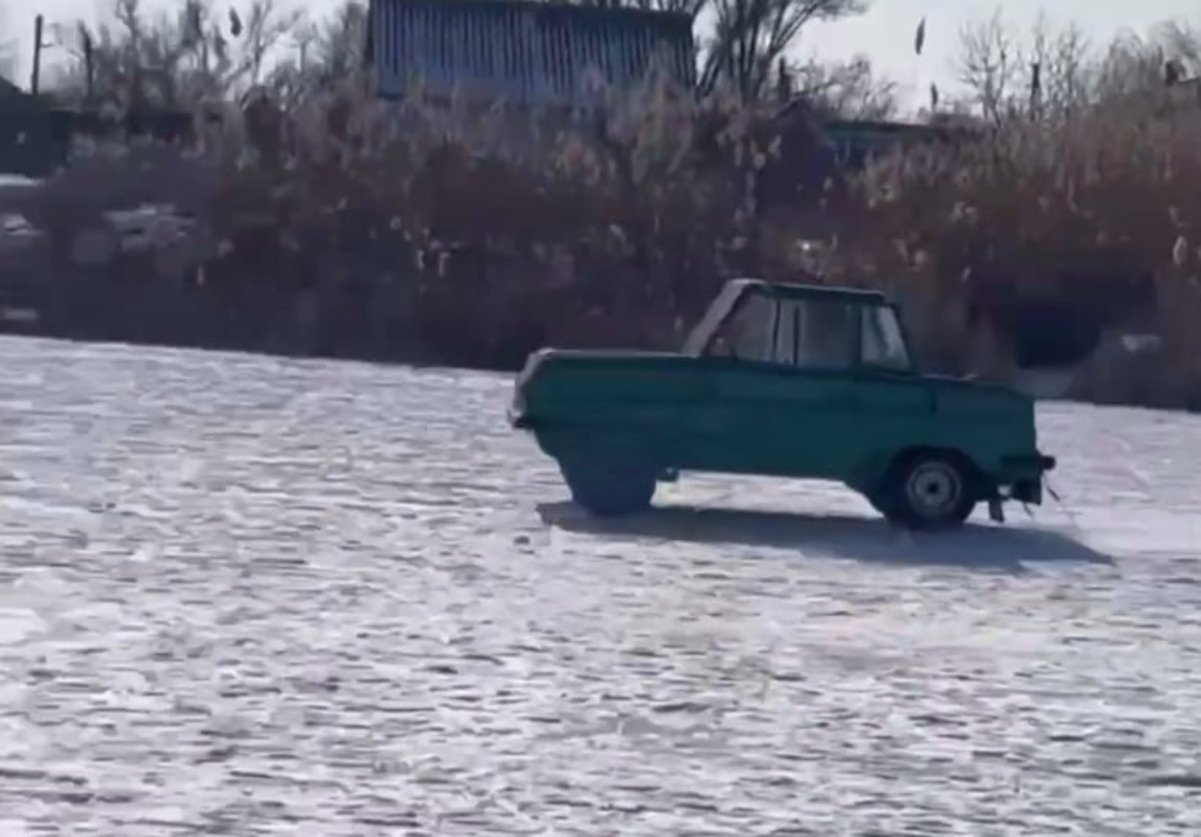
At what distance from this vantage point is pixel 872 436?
19547 millimetres

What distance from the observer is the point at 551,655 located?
1355cm

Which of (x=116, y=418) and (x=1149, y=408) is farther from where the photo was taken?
(x=1149, y=408)

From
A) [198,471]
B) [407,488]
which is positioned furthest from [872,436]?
[198,471]

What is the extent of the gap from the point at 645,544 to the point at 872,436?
2173mm

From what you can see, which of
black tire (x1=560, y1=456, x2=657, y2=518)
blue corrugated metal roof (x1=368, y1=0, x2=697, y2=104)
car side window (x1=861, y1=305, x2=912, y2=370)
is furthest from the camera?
blue corrugated metal roof (x1=368, y1=0, x2=697, y2=104)

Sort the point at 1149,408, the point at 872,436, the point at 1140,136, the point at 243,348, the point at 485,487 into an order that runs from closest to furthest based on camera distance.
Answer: the point at 872,436 → the point at 485,487 → the point at 1149,408 → the point at 243,348 → the point at 1140,136

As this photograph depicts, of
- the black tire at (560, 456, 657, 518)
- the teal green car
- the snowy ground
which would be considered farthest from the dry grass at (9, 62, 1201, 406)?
the black tire at (560, 456, 657, 518)

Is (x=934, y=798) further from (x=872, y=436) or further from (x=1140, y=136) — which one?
(x=1140, y=136)

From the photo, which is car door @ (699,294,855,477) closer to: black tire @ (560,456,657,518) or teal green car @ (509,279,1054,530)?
teal green car @ (509,279,1054,530)

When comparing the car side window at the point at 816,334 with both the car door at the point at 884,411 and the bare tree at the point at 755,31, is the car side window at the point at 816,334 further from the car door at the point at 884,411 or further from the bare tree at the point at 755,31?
the bare tree at the point at 755,31

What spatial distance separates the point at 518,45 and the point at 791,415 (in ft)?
129

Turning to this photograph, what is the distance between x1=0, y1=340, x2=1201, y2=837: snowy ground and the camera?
10.6 metres

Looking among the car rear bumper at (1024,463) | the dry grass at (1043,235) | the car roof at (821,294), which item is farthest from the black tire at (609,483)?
the dry grass at (1043,235)

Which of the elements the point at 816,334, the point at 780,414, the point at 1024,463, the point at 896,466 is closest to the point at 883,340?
the point at 816,334
